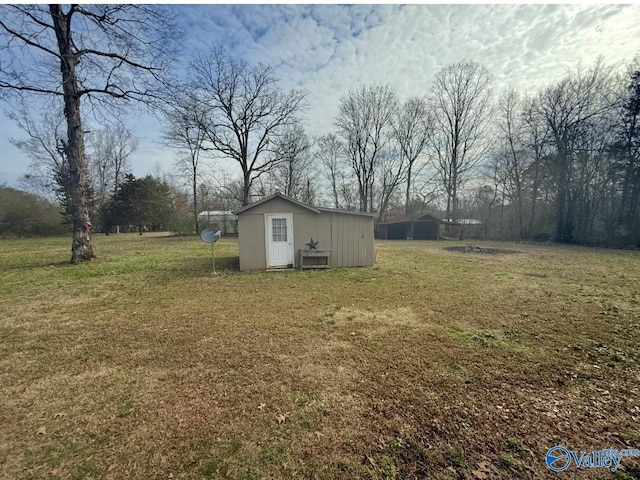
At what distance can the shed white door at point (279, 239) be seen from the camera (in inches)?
352

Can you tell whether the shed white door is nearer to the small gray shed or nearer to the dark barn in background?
the small gray shed

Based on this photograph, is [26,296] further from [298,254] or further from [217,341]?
[298,254]

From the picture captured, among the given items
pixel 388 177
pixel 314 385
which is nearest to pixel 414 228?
pixel 388 177

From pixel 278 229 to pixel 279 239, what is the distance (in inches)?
14.2

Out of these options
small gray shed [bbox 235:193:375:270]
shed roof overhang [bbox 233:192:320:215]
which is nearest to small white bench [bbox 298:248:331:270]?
small gray shed [bbox 235:193:375:270]

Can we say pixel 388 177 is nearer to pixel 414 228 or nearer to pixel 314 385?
pixel 414 228

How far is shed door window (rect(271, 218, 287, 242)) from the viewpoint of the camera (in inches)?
354

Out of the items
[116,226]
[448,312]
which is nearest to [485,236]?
[448,312]

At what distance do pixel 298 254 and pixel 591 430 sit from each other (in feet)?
25.6

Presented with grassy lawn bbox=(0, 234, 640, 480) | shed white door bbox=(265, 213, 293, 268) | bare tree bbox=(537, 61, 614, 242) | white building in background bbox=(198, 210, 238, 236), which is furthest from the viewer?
white building in background bbox=(198, 210, 238, 236)

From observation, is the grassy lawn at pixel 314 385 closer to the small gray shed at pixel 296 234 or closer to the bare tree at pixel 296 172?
the small gray shed at pixel 296 234

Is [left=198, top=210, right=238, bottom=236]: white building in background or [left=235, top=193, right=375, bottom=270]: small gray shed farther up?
[left=198, top=210, right=238, bottom=236]: white building in background

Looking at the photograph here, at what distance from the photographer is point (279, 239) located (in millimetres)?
9094

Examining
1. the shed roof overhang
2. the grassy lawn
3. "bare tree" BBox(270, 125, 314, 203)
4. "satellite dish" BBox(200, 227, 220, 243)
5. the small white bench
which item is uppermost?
"bare tree" BBox(270, 125, 314, 203)
